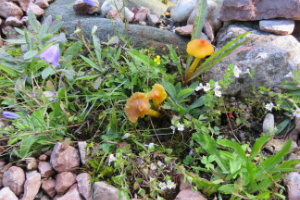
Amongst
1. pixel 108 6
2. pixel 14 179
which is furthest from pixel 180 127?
pixel 108 6

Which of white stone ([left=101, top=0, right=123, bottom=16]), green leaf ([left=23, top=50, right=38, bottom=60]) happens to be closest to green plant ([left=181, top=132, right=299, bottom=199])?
green leaf ([left=23, top=50, right=38, bottom=60])

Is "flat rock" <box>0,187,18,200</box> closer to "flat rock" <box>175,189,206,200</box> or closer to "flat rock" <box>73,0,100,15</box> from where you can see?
"flat rock" <box>175,189,206,200</box>

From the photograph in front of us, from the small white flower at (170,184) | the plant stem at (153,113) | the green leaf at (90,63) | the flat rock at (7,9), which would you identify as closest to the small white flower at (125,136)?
the plant stem at (153,113)

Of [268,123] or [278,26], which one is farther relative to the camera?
[278,26]

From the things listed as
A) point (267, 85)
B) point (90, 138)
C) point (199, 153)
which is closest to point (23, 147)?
point (90, 138)

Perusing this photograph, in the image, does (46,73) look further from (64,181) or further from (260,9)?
(260,9)

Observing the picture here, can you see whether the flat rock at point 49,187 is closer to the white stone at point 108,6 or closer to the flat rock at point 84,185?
the flat rock at point 84,185
